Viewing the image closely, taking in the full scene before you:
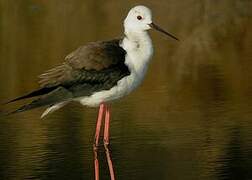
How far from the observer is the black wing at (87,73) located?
37.2ft

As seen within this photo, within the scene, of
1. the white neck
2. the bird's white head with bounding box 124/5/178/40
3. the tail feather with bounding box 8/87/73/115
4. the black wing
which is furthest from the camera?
the bird's white head with bounding box 124/5/178/40

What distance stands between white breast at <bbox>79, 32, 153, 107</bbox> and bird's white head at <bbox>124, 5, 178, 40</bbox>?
0.20 metres

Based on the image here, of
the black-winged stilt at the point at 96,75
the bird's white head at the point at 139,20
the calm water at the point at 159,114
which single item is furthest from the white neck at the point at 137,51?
the calm water at the point at 159,114

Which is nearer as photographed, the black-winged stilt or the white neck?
the black-winged stilt

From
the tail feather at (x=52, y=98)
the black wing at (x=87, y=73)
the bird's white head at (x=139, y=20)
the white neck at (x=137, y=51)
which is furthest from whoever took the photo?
the bird's white head at (x=139, y=20)

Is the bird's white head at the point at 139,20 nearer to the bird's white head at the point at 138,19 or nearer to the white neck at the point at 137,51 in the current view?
the bird's white head at the point at 138,19

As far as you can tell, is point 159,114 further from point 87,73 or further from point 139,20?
point 87,73

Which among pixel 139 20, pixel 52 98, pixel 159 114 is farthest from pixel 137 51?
pixel 159 114

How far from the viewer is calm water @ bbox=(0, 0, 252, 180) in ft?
36.9

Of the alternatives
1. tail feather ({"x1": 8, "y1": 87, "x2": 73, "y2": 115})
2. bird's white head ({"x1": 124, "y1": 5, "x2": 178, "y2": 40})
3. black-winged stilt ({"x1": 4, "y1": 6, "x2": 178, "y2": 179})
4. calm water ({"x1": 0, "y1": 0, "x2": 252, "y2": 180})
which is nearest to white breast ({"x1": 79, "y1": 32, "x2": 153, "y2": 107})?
black-winged stilt ({"x1": 4, "y1": 6, "x2": 178, "y2": 179})

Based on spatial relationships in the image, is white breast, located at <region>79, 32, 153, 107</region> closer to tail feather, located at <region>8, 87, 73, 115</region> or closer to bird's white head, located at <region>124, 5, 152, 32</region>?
bird's white head, located at <region>124, 5, 152, 32</region>

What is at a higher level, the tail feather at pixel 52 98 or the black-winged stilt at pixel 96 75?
the black-winged stilt at pixel 96 75

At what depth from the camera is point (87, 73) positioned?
449 inches

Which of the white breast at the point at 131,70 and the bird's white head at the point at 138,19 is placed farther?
the bird's white head at the point at 138,19
